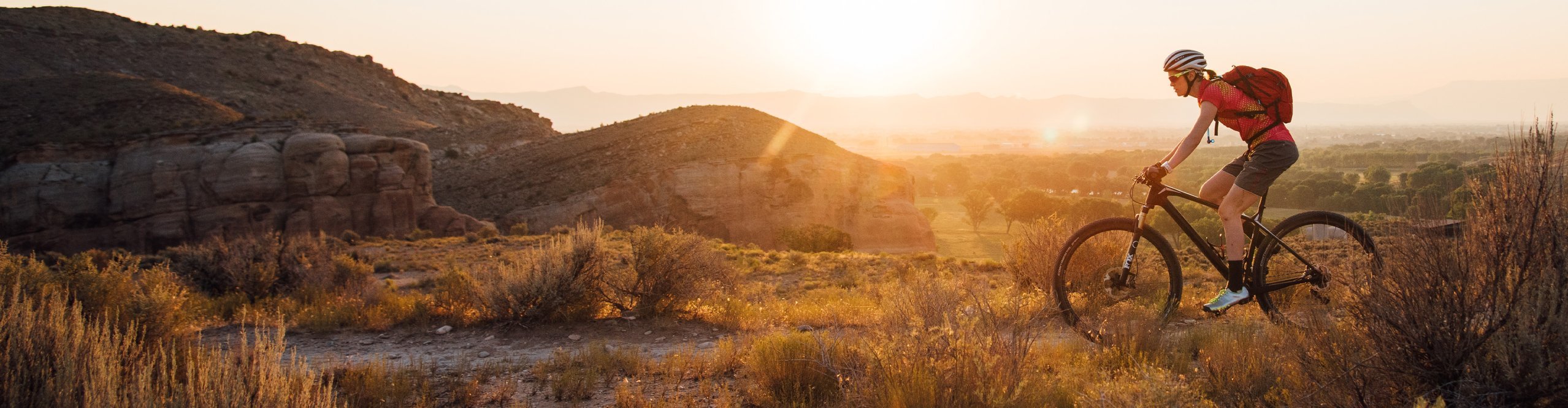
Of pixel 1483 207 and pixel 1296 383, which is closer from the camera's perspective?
pixel 1483 207

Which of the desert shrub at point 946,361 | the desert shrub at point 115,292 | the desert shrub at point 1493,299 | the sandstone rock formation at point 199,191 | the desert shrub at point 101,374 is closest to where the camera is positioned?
the desert shrub at point 1493,299

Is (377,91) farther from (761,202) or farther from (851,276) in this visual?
(851,276)

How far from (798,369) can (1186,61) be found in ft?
10.2

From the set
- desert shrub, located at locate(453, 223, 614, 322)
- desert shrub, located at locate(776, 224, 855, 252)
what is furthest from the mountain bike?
desert shrub, located at locate(776, 224, 855, 252)

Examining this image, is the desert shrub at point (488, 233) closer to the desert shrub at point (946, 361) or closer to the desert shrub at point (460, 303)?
the desert shrub at point (460, 303)

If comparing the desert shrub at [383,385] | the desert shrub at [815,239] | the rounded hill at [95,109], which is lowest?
Answer: the desert shrub at [815,239]

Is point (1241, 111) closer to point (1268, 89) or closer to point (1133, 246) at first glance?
point (1268, 89)

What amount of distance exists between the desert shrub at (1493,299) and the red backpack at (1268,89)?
1475 millimetres

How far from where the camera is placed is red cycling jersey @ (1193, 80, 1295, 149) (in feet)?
15.1

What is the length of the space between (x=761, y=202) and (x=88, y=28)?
39.5 metres

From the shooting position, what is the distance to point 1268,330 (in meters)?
4.58

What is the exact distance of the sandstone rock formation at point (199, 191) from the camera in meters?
26.2

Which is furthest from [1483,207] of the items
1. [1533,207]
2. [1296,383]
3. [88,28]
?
[88,28]

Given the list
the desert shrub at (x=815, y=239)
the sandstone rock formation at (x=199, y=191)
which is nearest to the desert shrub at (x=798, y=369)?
the desert shrub at (x=815, y=239)
